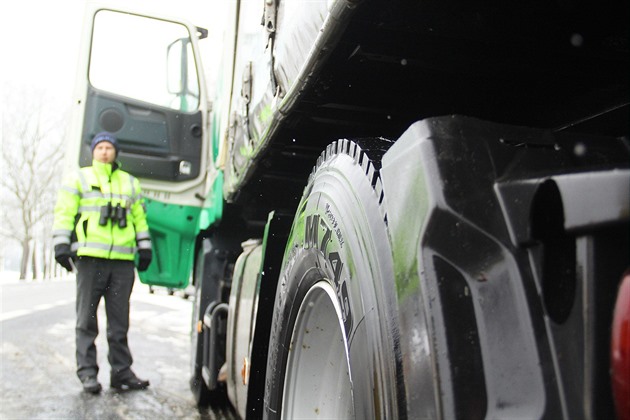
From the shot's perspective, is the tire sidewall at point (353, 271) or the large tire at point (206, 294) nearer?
the tire sidewall at point (353, 271)

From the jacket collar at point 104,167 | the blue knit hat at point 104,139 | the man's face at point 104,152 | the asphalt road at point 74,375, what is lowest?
the asphalt road at point 74,375

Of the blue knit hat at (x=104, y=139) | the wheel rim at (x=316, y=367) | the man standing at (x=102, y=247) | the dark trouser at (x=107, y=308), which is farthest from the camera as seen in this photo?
the dark trouser at (x=107, y=308)

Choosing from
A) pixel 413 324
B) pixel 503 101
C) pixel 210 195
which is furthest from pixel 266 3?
pixel 210 195

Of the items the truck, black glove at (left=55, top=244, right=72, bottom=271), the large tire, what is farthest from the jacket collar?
the truck

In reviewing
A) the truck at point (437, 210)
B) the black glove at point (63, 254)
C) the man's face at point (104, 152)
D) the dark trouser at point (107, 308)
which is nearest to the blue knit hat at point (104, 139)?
the man's face at point (104, 152)

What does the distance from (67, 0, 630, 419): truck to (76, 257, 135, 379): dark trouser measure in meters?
2.08

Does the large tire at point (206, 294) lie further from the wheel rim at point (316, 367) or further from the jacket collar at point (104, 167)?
the wheel rim at point (316, 367)

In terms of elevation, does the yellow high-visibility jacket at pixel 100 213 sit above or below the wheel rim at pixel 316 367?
above

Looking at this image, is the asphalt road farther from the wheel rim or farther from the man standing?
the wheel rim

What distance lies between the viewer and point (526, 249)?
0.90 m

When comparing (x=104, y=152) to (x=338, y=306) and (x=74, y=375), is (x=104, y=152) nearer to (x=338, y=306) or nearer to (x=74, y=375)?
(x=74, y=375)

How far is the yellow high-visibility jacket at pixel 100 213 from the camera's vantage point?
14.6 feet

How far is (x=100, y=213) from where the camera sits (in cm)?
459

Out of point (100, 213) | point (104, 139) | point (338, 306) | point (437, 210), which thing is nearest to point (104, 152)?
point (104, 139)
